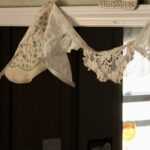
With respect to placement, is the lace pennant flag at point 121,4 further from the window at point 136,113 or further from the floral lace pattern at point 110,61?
the window at point 136,113

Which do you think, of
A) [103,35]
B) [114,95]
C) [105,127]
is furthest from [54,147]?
[103,35]

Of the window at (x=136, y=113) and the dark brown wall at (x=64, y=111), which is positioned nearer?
the window at (x=136, y=113)

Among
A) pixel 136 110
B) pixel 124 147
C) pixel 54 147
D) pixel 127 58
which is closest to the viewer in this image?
pixel 127 58

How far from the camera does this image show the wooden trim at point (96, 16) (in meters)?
0.82

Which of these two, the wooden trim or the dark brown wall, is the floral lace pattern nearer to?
the wooden trim

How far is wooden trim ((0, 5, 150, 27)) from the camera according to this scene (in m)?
0.82

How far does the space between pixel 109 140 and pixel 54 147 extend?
28cm

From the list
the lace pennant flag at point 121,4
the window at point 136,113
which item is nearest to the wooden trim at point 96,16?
the lace pennant flag at point 121,4

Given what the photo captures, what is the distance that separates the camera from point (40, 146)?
1.79m

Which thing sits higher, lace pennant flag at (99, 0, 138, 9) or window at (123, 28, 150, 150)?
lace pennant flag at (99, 0, 138, 9)

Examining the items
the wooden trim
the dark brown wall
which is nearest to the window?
the dark brown wall

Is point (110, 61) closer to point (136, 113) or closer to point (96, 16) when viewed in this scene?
point (96, 16)

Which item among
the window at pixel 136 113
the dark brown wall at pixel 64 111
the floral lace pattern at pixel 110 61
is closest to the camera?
the floral lace pattern at pixel 110 61

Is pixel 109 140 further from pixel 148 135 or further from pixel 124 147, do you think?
pixel 148 135
